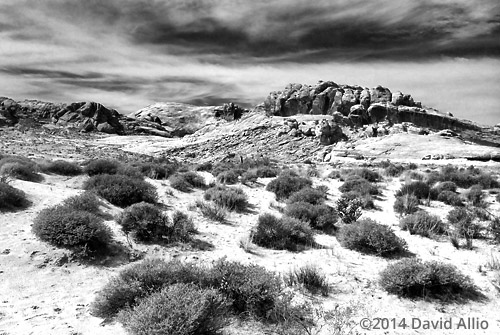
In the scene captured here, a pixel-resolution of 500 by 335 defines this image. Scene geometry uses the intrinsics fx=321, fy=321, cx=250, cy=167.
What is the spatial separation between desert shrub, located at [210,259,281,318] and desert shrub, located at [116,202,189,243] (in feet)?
8.98

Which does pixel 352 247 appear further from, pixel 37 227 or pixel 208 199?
pixel 37 227

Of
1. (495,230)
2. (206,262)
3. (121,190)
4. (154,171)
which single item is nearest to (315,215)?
(206,262)

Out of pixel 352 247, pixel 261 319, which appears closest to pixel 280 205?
pixel 352 247

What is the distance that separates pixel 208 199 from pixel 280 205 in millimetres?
2499

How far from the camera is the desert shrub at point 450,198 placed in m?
11.4

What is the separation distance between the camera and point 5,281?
17.3ft

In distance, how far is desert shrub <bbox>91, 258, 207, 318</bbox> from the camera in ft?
14.8

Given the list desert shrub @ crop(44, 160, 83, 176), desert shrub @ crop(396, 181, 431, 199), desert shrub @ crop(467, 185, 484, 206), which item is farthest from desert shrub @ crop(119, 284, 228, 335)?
desert shrub @ crop(467, 185, 484, 206)

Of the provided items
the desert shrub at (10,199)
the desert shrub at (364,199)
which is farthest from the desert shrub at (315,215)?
the desert shrub at (10,199)

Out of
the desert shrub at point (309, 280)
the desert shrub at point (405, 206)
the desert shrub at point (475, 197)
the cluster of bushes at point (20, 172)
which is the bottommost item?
the desert shrub at point (475, 197)

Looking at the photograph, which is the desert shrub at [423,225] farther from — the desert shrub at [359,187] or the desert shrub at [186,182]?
the desert shrub at [186,182]

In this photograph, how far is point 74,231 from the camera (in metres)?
6.30

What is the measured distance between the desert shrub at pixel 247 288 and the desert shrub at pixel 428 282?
6.98ft

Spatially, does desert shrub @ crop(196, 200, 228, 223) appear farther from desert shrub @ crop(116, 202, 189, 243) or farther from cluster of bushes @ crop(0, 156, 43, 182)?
cluster of bushes @ crop(0, 156, 43, 182)
